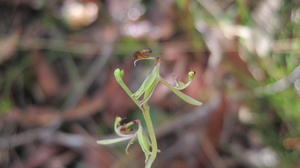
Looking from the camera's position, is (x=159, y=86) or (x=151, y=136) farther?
(x=159, y=86)

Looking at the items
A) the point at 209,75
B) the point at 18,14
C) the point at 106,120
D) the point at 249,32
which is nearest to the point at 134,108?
the point at 106,120

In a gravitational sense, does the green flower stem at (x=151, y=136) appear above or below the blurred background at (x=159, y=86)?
above

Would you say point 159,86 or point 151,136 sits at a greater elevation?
point 151,136

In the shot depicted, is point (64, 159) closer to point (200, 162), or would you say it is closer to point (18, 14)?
point (200, 162)

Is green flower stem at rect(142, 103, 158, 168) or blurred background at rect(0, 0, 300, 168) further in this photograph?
blurred background at rect(0, 0, 300, 168)

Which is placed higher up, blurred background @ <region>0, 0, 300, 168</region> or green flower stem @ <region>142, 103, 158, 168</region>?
green flower stem @ <region>142, 103, 158, 168</region>

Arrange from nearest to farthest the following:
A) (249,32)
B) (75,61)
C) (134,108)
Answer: (249,32) < (134,108) < (75,61)

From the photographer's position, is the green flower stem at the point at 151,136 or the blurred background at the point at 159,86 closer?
the green flower stem at the point at 151,136

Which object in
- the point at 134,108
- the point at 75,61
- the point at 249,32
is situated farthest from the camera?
the point at 75,61
